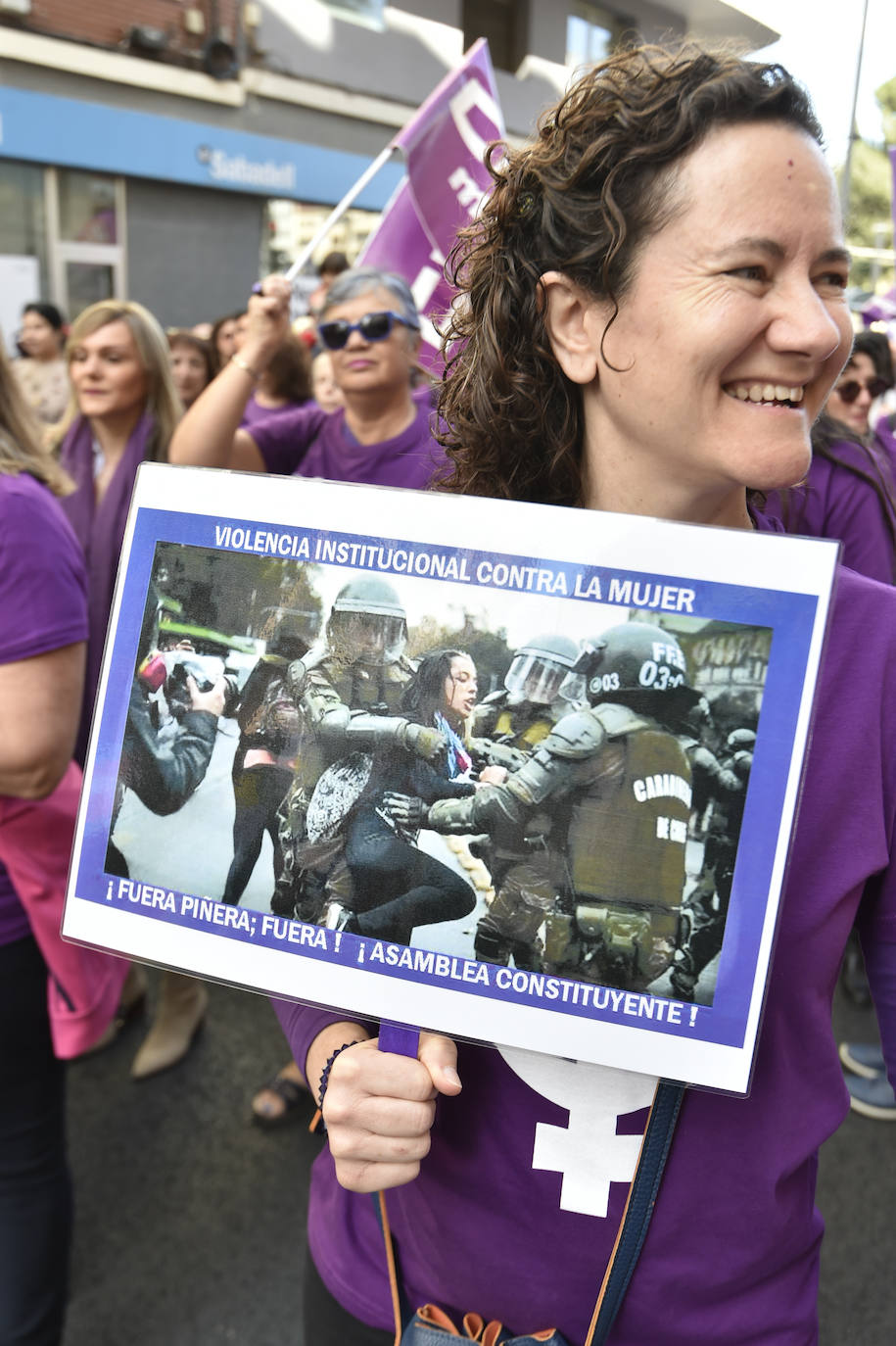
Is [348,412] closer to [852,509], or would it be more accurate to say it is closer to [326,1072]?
[852,509]

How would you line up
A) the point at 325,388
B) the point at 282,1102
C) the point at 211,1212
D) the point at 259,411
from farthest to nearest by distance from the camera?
1. the point at 325,388
2. the point at 259,411
3. the point at 282,1102
4. the point at 211,1212

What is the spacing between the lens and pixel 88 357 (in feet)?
11.2

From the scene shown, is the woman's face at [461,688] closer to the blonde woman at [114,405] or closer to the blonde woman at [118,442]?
the blonde woman at [118,442]

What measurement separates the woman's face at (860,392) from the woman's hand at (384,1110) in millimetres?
3439

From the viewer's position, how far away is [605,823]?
0.83 metres

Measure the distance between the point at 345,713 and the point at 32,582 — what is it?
3.29ft

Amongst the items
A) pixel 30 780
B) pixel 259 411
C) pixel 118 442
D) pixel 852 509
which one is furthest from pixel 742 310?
pixel 259 411

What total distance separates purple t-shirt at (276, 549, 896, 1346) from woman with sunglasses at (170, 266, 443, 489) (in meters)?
2.21

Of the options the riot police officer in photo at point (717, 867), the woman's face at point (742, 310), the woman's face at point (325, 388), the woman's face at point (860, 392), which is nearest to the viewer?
the riot police officer in photo at point (717, 867)

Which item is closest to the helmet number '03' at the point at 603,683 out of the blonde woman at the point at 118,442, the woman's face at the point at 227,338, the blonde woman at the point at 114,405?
the blonde woman at the point at 118,442

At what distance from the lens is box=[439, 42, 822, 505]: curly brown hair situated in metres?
0.95

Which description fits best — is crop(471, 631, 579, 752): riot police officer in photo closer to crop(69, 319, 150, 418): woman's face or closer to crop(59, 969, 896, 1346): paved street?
A: crop(59, 969, 896, 1346): paved street

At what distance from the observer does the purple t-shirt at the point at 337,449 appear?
3049 mm

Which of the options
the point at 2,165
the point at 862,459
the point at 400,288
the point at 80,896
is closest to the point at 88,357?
the point at 400,288
